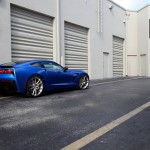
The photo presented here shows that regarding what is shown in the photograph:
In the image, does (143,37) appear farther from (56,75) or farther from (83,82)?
(56,75)

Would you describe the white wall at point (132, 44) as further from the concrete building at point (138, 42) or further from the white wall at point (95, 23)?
the white wall at point (95, 23)

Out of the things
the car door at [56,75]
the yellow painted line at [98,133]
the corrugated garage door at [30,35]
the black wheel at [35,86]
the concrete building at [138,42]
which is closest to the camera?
the yellow painted line at [98,133]

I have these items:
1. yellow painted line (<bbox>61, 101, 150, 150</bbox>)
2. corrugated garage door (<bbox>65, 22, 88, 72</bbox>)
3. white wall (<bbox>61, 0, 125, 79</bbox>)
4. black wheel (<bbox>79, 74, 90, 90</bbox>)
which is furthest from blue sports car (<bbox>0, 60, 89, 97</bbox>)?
corrugated garage door (<bbox>65, 22, 88, 72</bbox>)

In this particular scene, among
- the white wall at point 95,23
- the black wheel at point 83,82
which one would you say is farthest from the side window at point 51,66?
the white wall at point 95,23

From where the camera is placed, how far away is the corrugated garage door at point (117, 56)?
23.5 meters

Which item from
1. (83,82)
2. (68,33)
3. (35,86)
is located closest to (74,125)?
(35,86)

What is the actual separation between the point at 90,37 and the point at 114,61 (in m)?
5.43

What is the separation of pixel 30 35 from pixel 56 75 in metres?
4.63

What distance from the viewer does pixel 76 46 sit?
1706cm

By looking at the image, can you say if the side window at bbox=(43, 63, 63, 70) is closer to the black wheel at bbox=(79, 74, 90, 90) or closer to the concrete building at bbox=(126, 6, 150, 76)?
the black wheel at bbox=(79, 74, 90, 90)

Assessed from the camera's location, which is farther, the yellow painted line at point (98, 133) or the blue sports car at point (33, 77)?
the blue sports car at point (33, 77)

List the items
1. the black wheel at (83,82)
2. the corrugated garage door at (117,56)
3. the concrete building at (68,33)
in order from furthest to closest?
the corrugated garage door at (117,56) < the concrete building at (68,33) < the black wheel at (83,82)

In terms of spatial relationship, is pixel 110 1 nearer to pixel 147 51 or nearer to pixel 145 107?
pixel 147 51

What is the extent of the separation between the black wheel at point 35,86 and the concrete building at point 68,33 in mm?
3337
